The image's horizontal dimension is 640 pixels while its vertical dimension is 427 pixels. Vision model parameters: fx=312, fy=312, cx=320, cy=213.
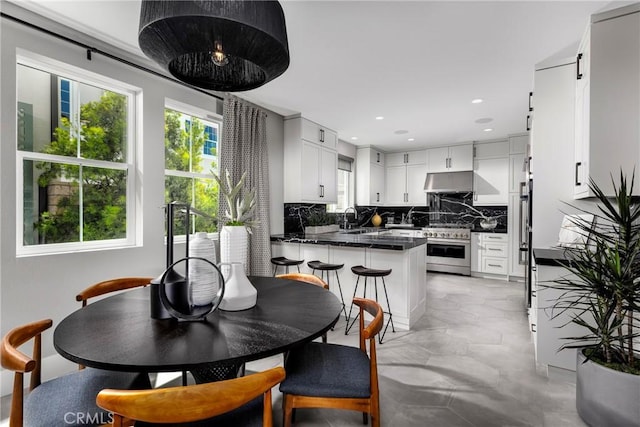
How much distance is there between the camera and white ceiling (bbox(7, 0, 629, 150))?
206 centimetres

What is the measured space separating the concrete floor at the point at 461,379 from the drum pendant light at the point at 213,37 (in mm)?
1979

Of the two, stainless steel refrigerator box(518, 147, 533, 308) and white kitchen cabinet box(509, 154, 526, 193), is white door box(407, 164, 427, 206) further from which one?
stainless steel refrigerator box(518, 147, 533, 308)

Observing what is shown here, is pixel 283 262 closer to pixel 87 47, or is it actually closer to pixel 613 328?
pixel 87 47

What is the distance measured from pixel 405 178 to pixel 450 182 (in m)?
0.98

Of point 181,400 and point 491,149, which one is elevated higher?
point 491,149

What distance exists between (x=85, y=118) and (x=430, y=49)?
2909 mm

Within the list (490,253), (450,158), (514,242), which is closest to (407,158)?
(450,158)

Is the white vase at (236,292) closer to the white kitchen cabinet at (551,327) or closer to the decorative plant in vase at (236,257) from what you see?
the decorative plant in vase at (236,257)

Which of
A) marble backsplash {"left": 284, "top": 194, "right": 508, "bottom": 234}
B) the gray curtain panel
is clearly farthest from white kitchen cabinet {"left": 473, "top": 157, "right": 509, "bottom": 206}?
the gray curtain panel

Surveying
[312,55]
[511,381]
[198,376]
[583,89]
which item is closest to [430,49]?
[312,55]

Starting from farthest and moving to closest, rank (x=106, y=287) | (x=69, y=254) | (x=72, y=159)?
1. (x=72, y=159)
2. (x=69, y=254)
3. (x=106, y=287)

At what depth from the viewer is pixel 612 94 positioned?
2.11m

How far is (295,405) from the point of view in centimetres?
138

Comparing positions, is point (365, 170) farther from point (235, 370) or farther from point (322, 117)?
point (235, 370)
